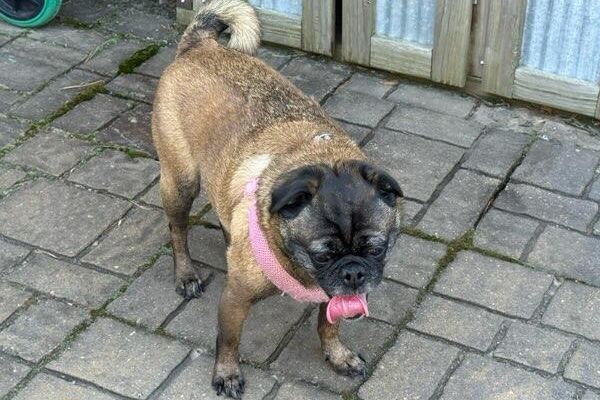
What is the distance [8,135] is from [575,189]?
3.60 metres

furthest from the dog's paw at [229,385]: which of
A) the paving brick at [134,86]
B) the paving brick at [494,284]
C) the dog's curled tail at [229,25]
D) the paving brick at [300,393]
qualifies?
the paving brick at [134,86]

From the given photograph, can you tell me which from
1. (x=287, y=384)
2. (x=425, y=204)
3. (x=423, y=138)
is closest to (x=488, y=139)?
(x=423, y=138)

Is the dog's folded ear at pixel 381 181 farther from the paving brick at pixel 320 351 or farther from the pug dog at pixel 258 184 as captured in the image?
the paving brick at pixel 320 351

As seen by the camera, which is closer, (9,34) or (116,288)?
(116,288)

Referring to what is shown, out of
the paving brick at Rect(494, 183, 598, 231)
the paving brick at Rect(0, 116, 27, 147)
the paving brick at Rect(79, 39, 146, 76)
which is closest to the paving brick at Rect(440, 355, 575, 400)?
the paving brick at Rect(494, 183, 598, 231)

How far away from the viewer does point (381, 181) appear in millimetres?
4207

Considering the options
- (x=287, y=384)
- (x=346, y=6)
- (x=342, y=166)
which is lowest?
(x=287, y=384)

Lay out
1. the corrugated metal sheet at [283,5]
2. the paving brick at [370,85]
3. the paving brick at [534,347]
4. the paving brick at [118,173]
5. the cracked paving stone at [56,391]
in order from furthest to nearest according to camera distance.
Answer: the corrugated metal sheet at [283,5] → the paving brick at [370,85] → the paving brick at [118,173] → the paving brick at [534,347] → the cracked paving stone at [56,391]

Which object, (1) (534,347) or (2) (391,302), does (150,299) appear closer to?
(2) (391,302)

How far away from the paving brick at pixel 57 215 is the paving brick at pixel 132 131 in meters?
0.56

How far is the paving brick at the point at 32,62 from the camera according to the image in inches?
287

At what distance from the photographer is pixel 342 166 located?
4.28 meters

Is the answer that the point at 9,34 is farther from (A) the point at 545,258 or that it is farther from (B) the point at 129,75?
(A) the point at 545,258

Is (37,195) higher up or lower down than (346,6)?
lower down
